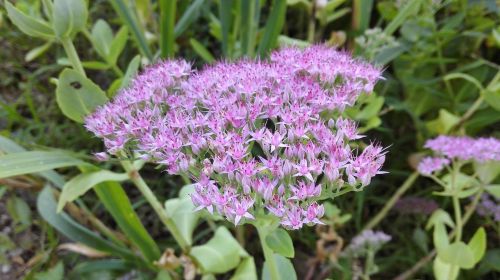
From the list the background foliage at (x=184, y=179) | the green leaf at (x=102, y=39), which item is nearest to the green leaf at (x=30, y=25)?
the background foliage at (x=184, y=179)

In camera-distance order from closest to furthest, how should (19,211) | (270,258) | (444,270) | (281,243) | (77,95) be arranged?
(281,243)
(270,258)
(77,95)
(444,270)
(19,211)

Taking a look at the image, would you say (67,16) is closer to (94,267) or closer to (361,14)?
(94,267)

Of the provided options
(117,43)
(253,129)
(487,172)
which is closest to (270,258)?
(253,129)

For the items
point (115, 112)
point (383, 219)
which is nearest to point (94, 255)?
point (115, 112)

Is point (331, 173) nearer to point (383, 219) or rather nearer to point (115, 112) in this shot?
point (115, 112)

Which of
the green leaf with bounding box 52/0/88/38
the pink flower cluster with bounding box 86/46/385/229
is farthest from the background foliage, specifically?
the pink flower cluster with bounding box 86/46/385/229
